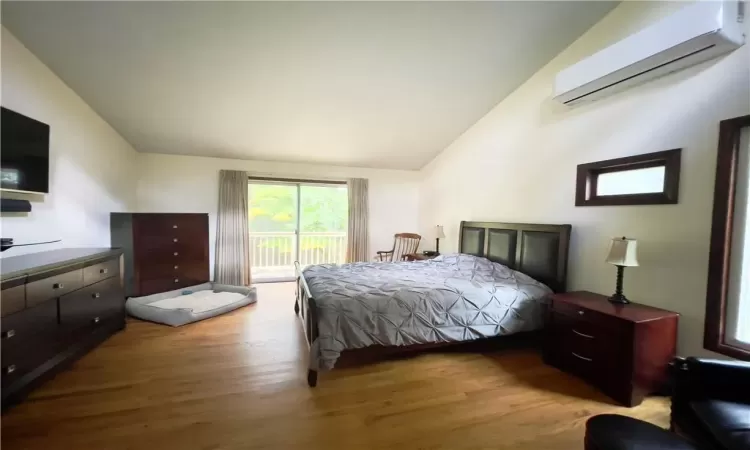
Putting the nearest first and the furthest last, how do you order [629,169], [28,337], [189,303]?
[28,337] → [629,169] → [189,303]

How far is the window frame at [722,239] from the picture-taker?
2.04 meters

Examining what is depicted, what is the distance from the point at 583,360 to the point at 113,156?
18.2 feet

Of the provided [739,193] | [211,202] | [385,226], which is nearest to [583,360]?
[739,193]

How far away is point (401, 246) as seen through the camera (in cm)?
599

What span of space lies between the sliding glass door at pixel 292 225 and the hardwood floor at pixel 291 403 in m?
2.91

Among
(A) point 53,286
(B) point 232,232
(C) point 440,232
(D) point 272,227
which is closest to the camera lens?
(A) point 53,286

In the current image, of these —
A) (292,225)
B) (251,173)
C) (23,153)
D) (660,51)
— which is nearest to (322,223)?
(292,225)

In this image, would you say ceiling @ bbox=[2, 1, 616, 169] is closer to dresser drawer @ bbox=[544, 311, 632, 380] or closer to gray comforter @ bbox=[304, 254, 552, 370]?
gray comforter @ bbox=[304, 254, 552, 370]

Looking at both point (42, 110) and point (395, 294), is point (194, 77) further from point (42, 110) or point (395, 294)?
point (395, 294)

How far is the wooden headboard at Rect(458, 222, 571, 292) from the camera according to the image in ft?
10.1

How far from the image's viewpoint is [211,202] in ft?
17.2

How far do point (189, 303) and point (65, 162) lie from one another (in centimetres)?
197

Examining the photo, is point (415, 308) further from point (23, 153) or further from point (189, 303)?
point (23, 153)

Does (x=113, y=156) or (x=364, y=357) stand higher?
(x=113, y=156)
